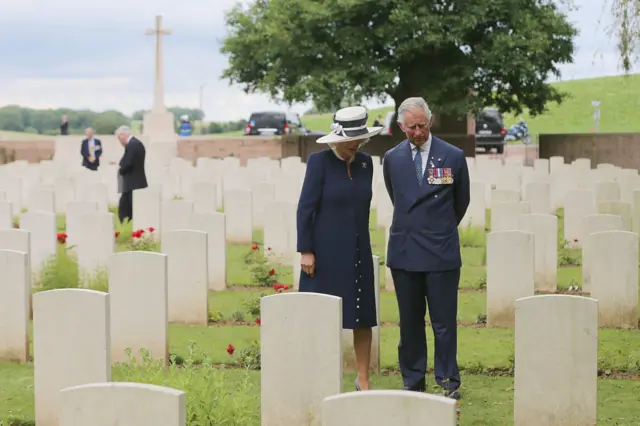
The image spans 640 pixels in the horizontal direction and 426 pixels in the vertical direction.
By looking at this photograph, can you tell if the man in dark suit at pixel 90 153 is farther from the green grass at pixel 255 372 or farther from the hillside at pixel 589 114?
the hillside at pixel 589 114

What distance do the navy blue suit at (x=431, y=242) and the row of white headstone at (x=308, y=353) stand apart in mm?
620

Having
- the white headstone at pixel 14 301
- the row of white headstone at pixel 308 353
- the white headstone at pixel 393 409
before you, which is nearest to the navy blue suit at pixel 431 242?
the row of white headstone at pixel 308 353

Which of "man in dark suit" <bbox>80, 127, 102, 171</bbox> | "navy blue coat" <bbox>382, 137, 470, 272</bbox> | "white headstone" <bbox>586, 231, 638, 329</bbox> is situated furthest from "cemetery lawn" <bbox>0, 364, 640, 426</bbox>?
"man in dark suit" <bbox>80, 127, 102, 171</bbox>

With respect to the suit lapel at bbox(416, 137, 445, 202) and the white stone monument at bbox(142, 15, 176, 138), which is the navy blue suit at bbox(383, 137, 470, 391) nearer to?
the suit lapel at bbox(416, 137, 445, 202)

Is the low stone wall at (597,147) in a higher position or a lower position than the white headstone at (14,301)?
higher

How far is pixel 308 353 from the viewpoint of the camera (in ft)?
21.2

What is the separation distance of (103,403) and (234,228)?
11509 mm

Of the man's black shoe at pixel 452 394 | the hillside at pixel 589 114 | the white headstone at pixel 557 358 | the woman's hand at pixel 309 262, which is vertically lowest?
the man's black shoe at pixel 452 394

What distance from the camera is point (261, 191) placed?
17891 mm

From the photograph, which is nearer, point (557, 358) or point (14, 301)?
point (557, 358)

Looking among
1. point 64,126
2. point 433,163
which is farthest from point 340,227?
point 64,126

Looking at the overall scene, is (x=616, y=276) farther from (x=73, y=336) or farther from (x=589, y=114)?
(x=589, y=114)

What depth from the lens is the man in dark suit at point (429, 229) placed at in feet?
23.4

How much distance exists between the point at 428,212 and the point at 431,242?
182mm
